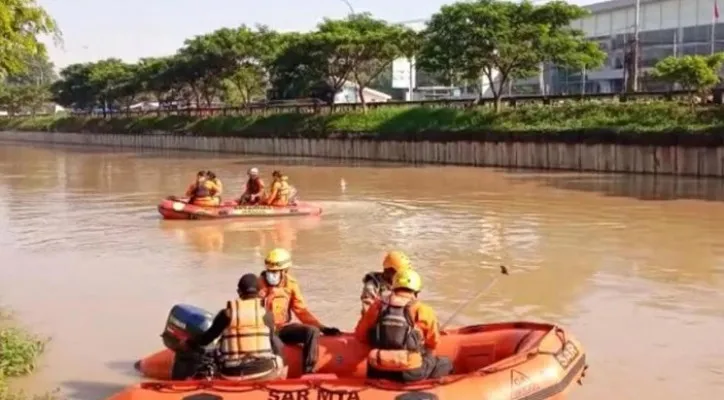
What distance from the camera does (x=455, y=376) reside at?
7.65 m

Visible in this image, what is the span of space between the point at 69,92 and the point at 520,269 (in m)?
78.4

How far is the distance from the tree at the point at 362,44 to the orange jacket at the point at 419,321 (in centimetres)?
4291

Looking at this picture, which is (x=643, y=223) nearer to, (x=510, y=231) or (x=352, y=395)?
(x=510, y=231)

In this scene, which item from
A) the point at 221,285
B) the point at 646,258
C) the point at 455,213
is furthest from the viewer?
the point at 455,213

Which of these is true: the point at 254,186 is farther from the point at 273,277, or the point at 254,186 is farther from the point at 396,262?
the point at 396,262

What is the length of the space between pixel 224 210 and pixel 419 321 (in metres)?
15.4

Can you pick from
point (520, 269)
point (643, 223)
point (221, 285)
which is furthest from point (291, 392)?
point (643, 223)

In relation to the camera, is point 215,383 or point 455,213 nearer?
point 215,383

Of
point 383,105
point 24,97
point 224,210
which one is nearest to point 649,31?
point 383,105

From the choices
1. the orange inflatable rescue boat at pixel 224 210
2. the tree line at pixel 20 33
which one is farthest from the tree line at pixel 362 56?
the tree line at pixel 20 33

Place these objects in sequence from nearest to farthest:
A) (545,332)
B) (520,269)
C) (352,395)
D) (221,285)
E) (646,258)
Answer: (352,395) → (545,332) → (221,285) → (520,269) → (646,258)

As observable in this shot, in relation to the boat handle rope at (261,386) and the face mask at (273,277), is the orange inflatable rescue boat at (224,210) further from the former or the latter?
the boat handle rope at (261,386)

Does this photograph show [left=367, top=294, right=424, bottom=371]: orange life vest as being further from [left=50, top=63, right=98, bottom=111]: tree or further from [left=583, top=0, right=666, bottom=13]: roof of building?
[left=50, top=63, right=98, bottom=111]: tree

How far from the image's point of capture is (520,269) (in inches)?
632
